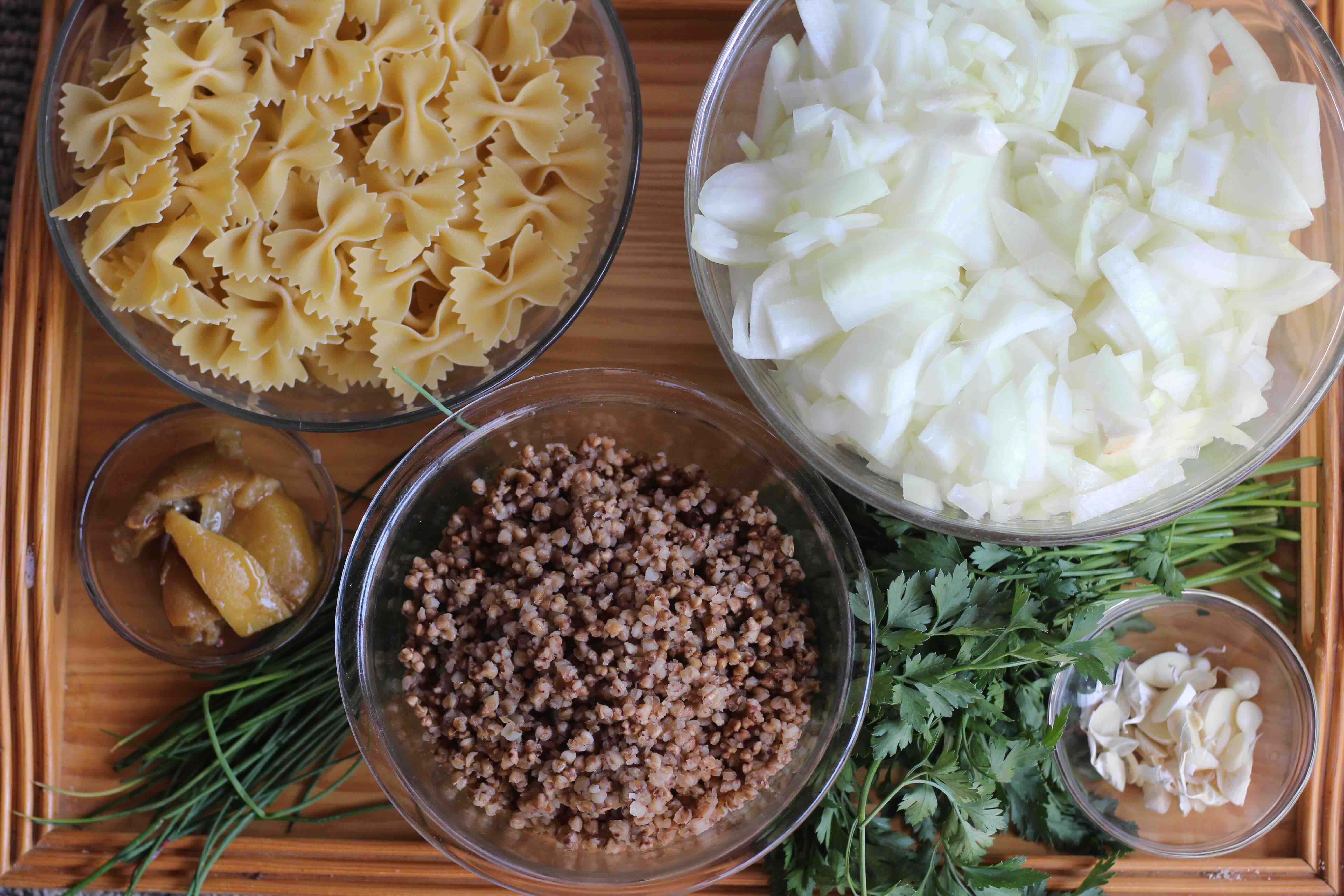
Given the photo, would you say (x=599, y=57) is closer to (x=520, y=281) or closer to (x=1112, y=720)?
(x=520, y=281)

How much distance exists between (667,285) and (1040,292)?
23.7 inches

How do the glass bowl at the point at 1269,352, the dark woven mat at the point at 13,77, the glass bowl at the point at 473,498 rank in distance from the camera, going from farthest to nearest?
the dark woven mat at the point at 13,77 < the glass bowl at the point at 473,498 < the glass bowl at the point at 1269,352

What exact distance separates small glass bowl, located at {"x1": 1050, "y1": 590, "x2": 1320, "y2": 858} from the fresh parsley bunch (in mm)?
38

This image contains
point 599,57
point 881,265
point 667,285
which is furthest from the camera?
point 667,285

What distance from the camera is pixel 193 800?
141 cm

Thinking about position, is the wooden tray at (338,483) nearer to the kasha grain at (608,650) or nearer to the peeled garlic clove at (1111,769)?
the peeled garlic clove at (1111,769)

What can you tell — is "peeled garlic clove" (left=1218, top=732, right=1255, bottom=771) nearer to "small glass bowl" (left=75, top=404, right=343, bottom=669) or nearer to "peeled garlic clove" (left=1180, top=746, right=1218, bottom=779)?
"peeled garlic clove" (left=1180, top=746, right=1218, bottom=779)

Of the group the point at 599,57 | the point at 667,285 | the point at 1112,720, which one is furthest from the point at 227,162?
the point at 1112,720

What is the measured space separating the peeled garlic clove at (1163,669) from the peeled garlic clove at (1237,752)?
122 mm

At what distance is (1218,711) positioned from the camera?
1.46 m

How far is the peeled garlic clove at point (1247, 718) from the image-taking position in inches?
57.5

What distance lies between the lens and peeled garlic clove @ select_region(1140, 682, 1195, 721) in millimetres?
1443

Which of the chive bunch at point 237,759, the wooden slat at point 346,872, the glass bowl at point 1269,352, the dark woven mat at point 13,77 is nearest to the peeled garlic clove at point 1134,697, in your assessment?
the wooden slat at point 346,872

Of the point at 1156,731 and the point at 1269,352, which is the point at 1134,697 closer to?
the point at 1156,731
